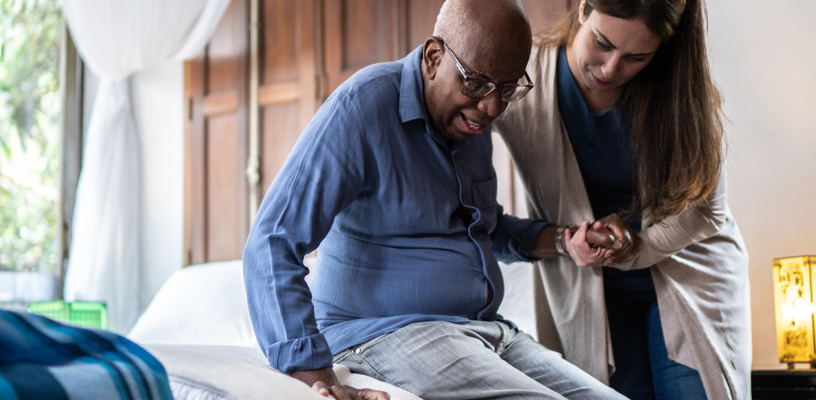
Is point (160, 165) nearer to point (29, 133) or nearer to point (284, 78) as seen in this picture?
point (29, 133)

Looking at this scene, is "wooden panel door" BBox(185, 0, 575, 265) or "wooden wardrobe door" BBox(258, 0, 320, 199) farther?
"wooden wardrobe door" BBox(258, 0, 320, 199)

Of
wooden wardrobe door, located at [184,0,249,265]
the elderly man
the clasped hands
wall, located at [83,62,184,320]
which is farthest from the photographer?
wall, located at [83,62,184,320]

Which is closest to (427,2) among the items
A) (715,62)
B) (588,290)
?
(715,62)

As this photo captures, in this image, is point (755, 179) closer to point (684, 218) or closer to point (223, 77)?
point (684, 218)

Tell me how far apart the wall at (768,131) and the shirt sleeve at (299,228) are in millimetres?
1646

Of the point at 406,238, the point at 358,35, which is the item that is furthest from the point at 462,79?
the point at 358,35

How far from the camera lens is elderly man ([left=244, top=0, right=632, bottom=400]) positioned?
100 cm

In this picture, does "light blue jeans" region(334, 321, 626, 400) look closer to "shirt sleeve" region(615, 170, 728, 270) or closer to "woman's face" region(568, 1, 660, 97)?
"shirt sleeve" region(615, 170, 728, 270)

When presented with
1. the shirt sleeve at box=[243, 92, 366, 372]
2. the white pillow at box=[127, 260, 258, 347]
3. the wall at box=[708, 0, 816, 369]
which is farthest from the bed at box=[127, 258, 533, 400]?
the wall at box=[708, 0, 816, 369]

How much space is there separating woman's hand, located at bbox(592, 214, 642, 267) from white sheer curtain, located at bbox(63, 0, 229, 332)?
2.50 metres

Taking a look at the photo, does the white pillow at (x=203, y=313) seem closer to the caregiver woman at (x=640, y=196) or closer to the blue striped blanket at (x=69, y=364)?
the caregiver woman at (x=640, y=196)

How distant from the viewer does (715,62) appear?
234 centimetres

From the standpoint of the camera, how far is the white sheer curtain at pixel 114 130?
128 inches

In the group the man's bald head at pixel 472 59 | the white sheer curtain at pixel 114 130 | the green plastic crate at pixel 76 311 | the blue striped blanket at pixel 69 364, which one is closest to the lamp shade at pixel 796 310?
the man's bald head at pixel 472 59
